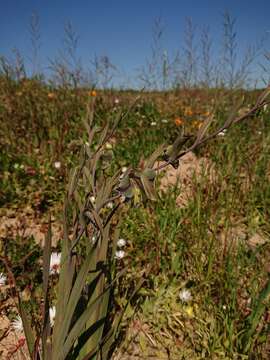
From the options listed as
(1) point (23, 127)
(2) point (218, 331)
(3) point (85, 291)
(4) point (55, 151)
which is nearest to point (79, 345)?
(3) point (85, 291)

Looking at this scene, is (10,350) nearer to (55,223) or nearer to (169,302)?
(169,302)

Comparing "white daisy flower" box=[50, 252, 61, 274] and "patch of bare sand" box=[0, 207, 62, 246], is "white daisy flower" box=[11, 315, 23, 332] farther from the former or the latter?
"patch of bare sand" box=[0, 207, 62, 246]

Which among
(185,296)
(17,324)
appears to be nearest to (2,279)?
(17,324)

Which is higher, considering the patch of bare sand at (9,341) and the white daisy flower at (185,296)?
the white daisy flower at (185,296)

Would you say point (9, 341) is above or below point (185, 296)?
below

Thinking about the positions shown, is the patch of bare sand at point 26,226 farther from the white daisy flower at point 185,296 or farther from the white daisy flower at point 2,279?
the white daisy flower at point 185,296

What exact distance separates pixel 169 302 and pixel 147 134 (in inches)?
85.2

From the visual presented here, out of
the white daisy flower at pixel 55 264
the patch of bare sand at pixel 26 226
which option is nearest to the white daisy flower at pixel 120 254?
the white daisy flower at pixel 55 264

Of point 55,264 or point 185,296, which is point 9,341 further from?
point 185,296

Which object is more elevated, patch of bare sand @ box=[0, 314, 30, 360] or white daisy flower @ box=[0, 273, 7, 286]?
white daisy flower @ box=[0, 273, 7, 286]

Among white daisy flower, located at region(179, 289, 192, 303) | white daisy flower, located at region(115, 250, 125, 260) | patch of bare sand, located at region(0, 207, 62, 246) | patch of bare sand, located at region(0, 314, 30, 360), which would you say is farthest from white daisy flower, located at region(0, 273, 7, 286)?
white daisy flower, located at region(179, 289, 192, 303)

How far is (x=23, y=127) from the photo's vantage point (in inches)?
137

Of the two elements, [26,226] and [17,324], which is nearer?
[17,324]

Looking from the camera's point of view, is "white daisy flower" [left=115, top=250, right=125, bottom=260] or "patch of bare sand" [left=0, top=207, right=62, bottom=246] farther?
"patch of bare sand" [left=0, top=207, right=62, bottom=246]
